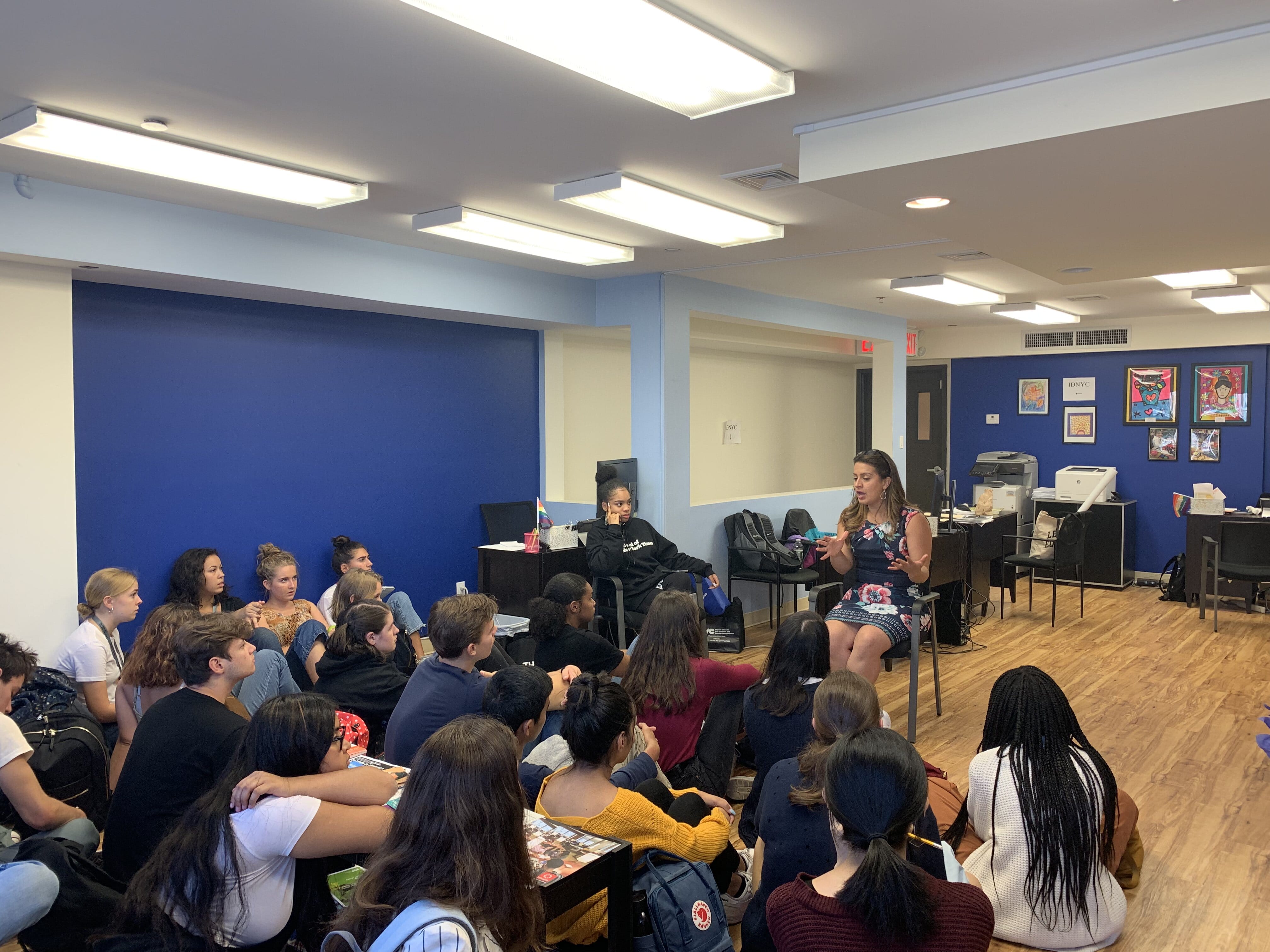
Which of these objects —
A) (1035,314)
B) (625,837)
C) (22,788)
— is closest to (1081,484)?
(1035,314)

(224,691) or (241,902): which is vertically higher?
(224,691)

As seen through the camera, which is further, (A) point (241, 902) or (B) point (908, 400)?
(B) point (908, 400)

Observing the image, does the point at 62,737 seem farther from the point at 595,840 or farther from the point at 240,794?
the point at 595,840

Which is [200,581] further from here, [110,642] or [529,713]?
[529,713]

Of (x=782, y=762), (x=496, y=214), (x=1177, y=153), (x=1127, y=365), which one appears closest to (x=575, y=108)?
(x=496, y=214)

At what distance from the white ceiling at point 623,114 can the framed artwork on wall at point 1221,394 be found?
4.88 m

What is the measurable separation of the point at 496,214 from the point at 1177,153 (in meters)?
3.08

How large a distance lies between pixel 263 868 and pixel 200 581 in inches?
126

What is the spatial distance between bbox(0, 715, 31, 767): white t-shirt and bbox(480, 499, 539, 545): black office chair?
409 centimetres

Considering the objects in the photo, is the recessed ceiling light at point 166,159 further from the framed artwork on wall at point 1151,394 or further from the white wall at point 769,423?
the framed artwork on wall at point 1151,394

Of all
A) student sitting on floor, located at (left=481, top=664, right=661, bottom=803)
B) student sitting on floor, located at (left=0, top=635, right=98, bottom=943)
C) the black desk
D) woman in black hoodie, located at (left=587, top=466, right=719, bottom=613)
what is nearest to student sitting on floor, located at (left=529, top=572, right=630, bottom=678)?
student sitting on floor, located at (left=481, top=664, right=661, bottom=803)

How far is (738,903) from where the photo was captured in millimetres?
2785

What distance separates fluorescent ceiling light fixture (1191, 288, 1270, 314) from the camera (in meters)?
7.05

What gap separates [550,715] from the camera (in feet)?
10.7
